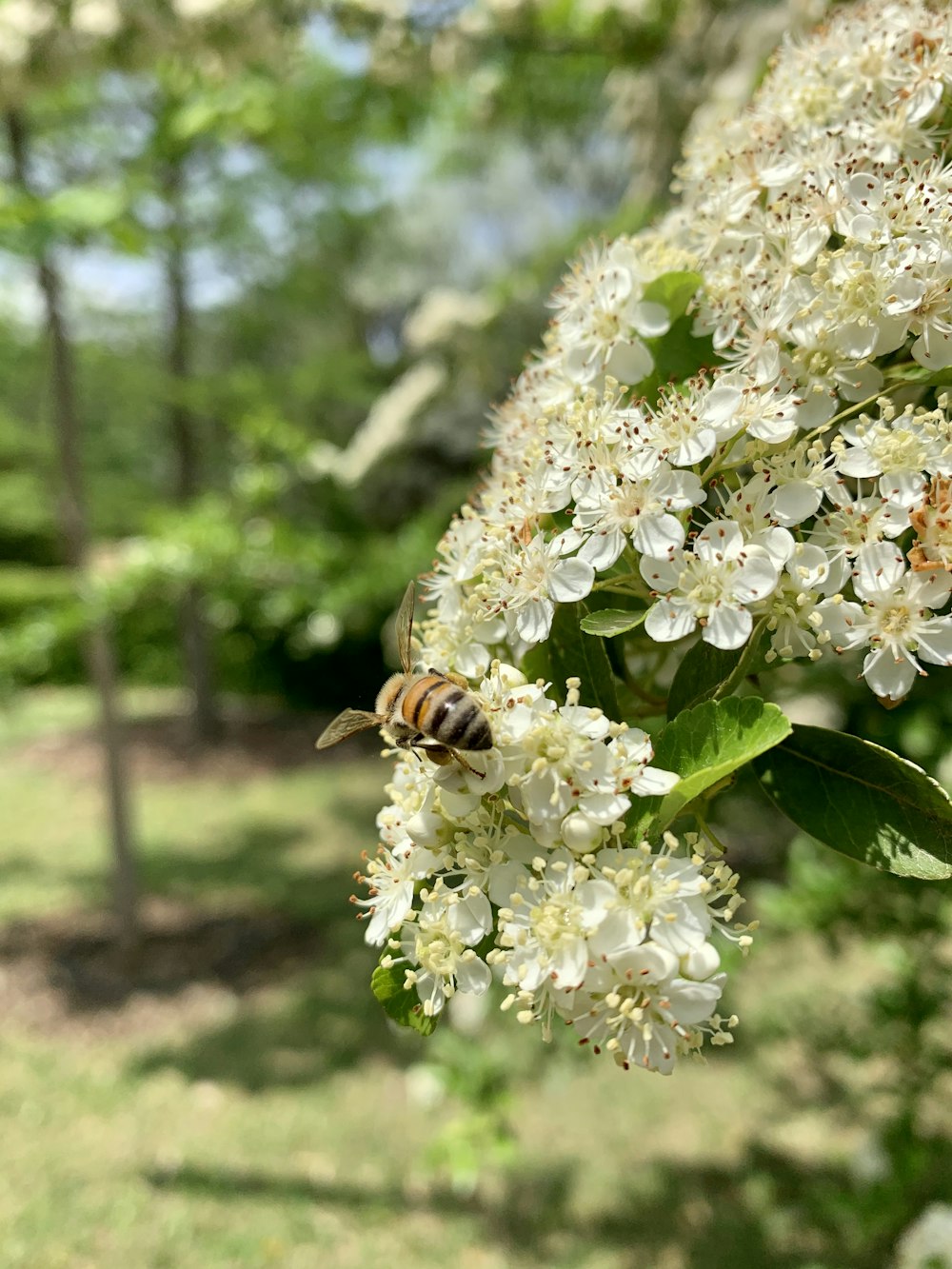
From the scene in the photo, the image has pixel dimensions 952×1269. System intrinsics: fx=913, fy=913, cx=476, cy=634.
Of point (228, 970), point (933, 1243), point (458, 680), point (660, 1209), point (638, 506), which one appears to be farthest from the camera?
point (228, 970)

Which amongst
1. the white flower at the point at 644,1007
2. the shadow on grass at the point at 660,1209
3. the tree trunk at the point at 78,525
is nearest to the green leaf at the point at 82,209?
the tree trunk at the point at 78,525

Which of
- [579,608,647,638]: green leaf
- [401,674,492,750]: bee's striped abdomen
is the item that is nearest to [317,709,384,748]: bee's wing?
[401,674,492,750]: bee's striped abdomen

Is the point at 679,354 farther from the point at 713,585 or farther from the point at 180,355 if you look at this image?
the point at 180,355

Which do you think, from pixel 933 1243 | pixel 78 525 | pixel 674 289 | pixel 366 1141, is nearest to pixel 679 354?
pixel 674 289

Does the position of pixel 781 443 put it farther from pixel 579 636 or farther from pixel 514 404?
pixel 514 404

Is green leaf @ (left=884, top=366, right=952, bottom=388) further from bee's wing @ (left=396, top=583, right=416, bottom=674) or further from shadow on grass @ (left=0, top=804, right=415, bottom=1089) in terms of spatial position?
shadow on grass @ (left=0, top=804, right=415, bottom=1089)

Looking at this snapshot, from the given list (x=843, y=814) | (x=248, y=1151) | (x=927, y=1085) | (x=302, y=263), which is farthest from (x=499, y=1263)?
(x=302, y=263)

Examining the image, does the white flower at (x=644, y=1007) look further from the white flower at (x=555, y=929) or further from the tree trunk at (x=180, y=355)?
the tree trunk at (x=180, y=355)
